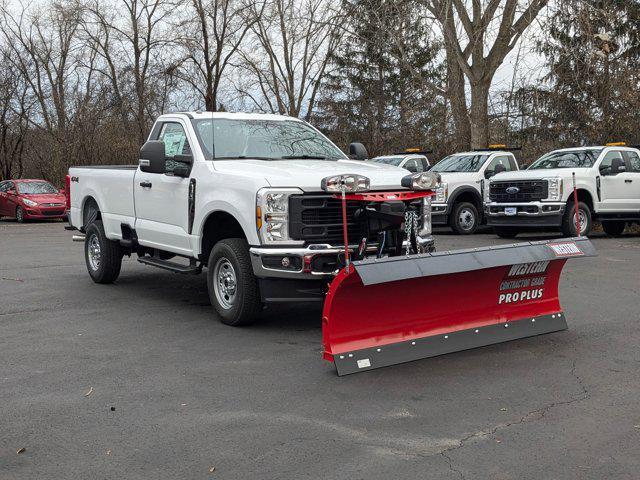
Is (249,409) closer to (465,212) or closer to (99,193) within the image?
(99,193)

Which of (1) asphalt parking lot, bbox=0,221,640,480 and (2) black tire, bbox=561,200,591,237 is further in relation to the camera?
(2) black tire, bbox=561,200,591,237

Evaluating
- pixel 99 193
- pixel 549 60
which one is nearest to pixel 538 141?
pixel 549 60

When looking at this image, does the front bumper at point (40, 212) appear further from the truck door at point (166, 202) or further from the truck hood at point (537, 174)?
the truck door at point (166, 202)

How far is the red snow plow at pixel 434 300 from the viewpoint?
242 inches

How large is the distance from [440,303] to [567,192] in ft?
36.9

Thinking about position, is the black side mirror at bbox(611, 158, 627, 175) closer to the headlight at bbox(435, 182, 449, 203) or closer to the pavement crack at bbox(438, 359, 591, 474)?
the headlight at bbox(435, 182, 449, 203)

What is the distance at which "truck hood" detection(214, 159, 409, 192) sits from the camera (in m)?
7.62

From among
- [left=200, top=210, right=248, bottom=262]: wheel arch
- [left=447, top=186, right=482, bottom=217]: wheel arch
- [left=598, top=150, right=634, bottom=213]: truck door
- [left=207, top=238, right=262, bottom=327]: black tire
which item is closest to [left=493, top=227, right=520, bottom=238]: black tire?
[left=447, top=186, right=482, bottom=217]: wheel arch

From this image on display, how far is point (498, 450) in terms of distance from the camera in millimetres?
4637

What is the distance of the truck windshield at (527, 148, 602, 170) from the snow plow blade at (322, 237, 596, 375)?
1121 cm

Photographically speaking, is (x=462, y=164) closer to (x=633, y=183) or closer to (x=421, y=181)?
(x=633, y=183)

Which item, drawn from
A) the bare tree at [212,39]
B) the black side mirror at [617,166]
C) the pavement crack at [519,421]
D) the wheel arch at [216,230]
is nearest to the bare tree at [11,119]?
the bare tree at [212,39]

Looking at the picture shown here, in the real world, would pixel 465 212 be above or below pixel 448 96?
below

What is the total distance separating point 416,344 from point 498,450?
2.04 m
